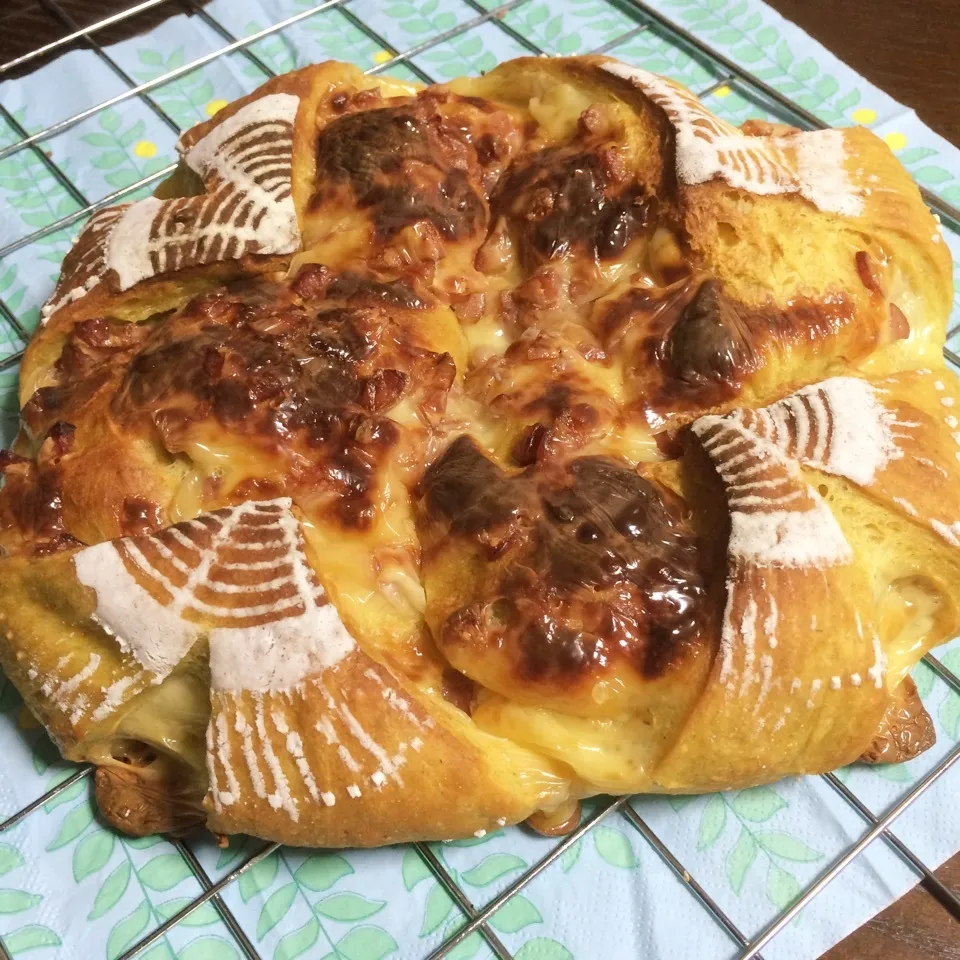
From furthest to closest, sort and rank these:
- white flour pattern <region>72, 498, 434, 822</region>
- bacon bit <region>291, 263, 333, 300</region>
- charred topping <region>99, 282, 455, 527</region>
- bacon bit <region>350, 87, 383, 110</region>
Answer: bacon bit <region>350, 87, 383, 110</region>, bacon bit <region>291, 263, 333, 300</region>, charred topping <region>99, 282, 455, 527</region>, white flour pattern <region>72, 498, 434, 822</region>

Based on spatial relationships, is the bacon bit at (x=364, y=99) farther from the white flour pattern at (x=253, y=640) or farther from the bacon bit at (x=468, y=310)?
the white flour pattern at (x=253, y=640)

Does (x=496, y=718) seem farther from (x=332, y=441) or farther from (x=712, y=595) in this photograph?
(x=332, y=441)

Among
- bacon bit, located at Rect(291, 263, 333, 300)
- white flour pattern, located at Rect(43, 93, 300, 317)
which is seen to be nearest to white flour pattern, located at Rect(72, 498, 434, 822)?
bacon bit, located at Rect(291, 263, 333, 300)

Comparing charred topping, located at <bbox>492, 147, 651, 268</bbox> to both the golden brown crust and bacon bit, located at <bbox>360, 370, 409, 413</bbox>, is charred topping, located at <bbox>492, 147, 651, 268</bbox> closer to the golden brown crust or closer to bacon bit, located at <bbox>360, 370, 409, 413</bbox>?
bacon bit, located at <bbox>360, 370, 409, 413</bbox>

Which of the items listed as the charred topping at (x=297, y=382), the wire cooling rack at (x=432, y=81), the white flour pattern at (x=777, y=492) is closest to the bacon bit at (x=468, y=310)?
the charred topping at (x=297, y=382)

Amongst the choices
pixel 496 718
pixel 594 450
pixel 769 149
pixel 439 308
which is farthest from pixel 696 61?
pixel 496 718

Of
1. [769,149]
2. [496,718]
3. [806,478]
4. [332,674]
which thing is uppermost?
[769,149]

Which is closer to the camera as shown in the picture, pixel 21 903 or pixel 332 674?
pixel 332 674

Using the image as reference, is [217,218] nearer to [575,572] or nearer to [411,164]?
[411,164]
